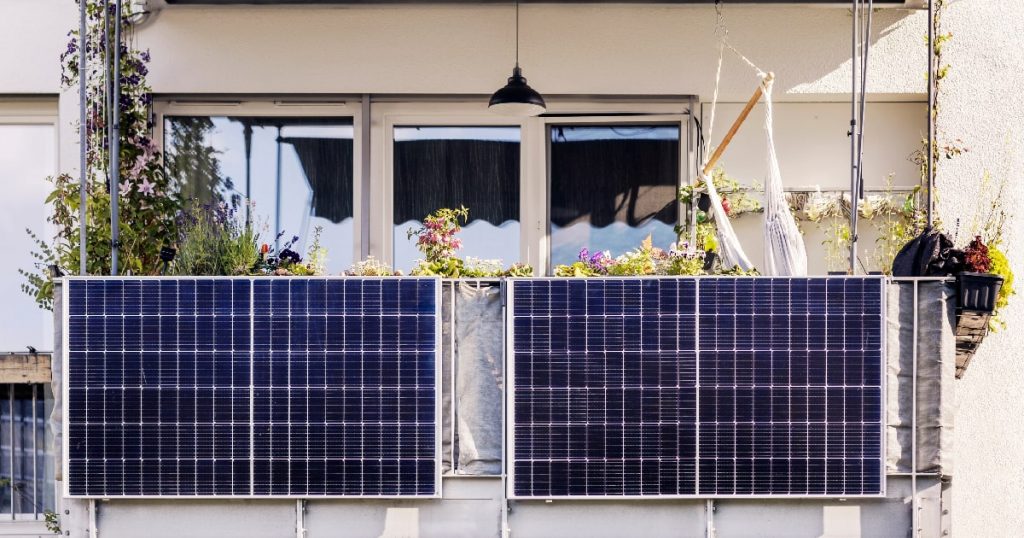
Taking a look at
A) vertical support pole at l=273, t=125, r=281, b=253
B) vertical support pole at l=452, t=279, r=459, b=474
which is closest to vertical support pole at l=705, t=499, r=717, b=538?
vertical support pole at l=452, t=279, r=459, b=474

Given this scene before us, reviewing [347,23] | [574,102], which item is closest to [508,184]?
[574,102]

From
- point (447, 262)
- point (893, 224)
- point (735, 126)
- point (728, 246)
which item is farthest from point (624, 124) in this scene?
point (447, 262)

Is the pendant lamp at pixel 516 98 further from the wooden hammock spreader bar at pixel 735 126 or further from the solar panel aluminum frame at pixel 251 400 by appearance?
the solar panel aluminum frame at pixel 251 400

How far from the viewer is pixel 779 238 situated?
6.62 m

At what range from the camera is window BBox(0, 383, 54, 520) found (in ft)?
29.0

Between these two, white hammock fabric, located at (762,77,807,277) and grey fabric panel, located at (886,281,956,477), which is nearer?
grey fabric panel, located at (886,281,956,477)

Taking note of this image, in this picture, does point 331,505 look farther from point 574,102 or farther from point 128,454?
point 574,102

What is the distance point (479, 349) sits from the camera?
638 centimetres

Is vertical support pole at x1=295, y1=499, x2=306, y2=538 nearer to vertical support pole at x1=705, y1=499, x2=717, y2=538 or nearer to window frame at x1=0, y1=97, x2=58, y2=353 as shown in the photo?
vertical support pole at x1=705, y1=499, x2=717, y2=538

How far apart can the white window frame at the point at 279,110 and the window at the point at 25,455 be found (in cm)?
259

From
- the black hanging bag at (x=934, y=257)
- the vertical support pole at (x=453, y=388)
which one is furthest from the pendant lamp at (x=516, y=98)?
the black hanging bag at (x=934, y=257)

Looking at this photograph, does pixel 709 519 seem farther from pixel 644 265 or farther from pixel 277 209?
pixel 277 209

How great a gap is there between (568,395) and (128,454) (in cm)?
280

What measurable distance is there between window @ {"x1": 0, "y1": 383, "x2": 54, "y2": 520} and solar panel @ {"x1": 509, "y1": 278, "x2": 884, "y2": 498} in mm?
5020
